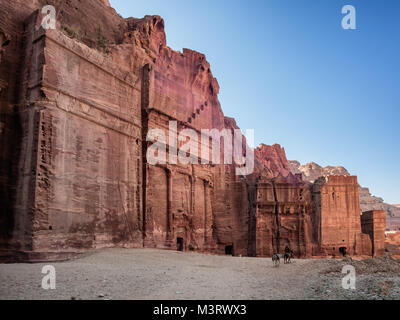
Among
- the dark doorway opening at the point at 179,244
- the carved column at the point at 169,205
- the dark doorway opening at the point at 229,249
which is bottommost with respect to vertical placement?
the dark doorway opening at the point at 229,249

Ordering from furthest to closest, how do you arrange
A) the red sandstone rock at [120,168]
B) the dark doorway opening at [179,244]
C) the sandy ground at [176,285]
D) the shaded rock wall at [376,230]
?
1. the shaded rock wall at [376,230]
2. the dark doorway opening at [179,244]
3. the red sandstone rock at [120,168]
4. the sandy ground at [176,285]

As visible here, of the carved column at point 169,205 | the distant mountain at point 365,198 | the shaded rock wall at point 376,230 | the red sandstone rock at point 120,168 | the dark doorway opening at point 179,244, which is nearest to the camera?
the red sandstone rock at point 120,168

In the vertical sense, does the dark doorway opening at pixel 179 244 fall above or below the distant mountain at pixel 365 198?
below

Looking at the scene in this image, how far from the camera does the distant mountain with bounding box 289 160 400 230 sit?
84.7 m

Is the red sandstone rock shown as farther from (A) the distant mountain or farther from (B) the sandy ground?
(A) the distant mountain

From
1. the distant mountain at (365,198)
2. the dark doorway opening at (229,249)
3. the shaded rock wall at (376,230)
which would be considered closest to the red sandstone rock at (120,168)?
the dark doorway opening at (229,249)

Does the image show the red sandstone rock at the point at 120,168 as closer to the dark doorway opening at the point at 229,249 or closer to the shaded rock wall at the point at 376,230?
the dark doorway opening at the point at 229,249

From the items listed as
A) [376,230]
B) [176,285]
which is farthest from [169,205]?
[376,230]

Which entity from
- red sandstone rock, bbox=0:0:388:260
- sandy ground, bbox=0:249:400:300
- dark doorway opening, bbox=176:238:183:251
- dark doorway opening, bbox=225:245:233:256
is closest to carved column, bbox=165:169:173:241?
red sandstone rock, bbox=0:0:388:260

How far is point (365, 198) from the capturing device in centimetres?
9138

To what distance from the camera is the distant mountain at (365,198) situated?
278ft
